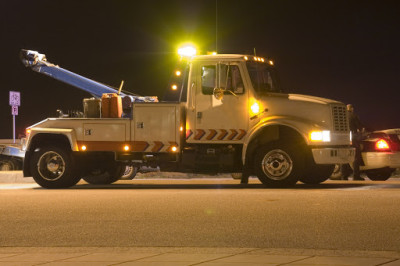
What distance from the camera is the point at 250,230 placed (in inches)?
367

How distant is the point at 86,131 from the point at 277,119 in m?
4.26

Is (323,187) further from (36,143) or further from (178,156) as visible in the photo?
(36,143)

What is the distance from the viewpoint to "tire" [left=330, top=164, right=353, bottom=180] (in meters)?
18.8

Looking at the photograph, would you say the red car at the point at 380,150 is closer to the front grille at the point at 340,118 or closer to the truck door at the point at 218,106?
the front grille at the point at 340,118

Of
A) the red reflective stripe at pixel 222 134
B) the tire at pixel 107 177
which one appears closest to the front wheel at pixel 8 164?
the tire at pixel 107 177

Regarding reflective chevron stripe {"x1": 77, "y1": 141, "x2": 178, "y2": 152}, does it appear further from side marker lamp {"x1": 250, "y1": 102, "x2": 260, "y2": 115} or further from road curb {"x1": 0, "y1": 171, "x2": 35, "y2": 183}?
road curb {"x1": 0, "y1": 171, "x2": 35, "y2": 183}

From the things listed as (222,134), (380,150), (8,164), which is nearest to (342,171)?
(380,150)

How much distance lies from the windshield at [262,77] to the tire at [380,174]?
3.68m

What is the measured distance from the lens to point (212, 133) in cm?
1620

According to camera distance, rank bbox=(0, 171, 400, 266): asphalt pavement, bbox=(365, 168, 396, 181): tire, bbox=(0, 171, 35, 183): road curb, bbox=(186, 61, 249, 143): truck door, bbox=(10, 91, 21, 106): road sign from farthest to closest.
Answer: bbox=(10, 91, 21, 106): road sign, bbox=(0, 171, 35, 183): road curb, bbox=(365, 168, 396, 181): tire, bbox=(186, 61, 249, 143): truck door, bbox=(0, 171, 400, 266): asphalt pavement

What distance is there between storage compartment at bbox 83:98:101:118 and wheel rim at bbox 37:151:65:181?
3.73 feet

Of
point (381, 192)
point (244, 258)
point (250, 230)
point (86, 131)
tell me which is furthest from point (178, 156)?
point (244, 258)

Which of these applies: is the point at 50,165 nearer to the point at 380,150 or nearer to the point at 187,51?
the point at 187,51

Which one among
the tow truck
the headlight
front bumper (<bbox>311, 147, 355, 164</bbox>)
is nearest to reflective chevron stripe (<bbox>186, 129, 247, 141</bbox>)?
the headlight
